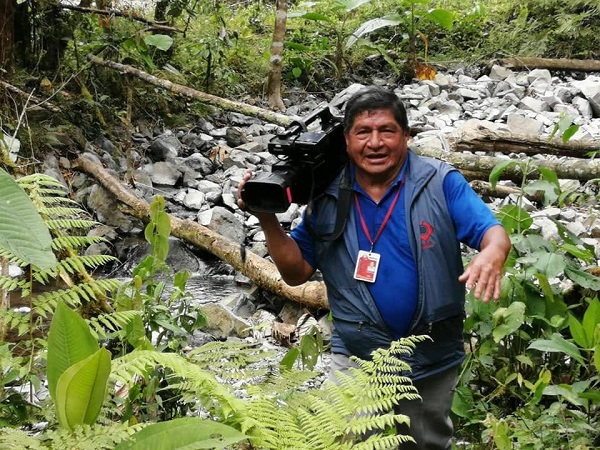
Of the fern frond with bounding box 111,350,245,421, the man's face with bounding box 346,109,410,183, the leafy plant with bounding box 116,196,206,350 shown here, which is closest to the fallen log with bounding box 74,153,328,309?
the leafy plant with bounding box 116,196,206,350

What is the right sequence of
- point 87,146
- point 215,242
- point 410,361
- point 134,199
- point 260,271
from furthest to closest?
point 87,146 < point 134,199 < point 215,242 < point 260,271 < point 410,361

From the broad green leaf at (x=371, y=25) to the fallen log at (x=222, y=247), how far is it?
4864 millimetres

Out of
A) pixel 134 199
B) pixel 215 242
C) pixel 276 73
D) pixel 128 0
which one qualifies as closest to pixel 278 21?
pixel 276 73

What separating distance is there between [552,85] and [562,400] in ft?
27.9

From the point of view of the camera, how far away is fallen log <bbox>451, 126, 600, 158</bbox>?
230 inches

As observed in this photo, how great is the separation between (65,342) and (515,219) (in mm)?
2443

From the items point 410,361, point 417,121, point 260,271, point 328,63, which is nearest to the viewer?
point 410,361

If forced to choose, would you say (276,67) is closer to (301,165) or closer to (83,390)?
(301,165)

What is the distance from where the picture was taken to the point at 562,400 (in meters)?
2.86

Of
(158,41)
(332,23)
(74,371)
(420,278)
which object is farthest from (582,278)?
(332,23)

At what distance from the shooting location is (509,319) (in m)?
3.05

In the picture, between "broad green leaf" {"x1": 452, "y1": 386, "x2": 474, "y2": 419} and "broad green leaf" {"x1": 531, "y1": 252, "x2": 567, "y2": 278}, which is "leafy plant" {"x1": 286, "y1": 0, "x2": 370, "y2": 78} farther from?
"broad green leaf" {"x1": 452, "y1": 386, "x2": 474, "y2": 419}

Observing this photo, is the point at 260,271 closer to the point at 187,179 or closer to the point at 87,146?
the point at 187,179

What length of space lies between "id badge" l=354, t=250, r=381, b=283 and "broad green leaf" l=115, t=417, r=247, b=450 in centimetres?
119
